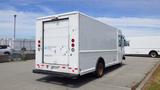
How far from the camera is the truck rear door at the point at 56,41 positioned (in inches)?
321

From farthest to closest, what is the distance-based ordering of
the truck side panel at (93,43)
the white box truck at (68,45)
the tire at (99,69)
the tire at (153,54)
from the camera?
the tire at (153,54)
the tire at (99,69)
the truck side panel at (93,43)
the white box truck at (68,45)

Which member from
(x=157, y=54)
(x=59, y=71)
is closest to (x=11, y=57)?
(x=59, y=71)

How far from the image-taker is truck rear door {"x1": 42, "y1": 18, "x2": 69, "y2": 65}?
8.16 metres

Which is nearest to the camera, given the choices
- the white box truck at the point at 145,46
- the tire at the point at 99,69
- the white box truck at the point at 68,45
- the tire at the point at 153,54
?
the white box truck at the point at 68,45

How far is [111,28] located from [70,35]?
187 inches

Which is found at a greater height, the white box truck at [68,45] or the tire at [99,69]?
the white box truck at [68,45]

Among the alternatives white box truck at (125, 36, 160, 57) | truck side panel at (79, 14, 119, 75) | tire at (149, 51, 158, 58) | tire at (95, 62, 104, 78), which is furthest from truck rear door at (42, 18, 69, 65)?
tire at (149, 51, 158, 58)

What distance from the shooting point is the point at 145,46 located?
87.7 ft

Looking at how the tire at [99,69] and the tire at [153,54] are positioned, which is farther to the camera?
the tire at [153,54]

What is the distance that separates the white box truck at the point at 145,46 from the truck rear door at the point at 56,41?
20688 millimetres

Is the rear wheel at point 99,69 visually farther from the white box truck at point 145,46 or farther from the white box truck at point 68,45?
the white box truck at point 145,46

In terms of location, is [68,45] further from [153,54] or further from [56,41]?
[153,54]

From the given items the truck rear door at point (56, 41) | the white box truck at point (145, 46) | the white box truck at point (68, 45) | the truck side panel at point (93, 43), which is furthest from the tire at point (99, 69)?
the white box truck at point (145, 46)

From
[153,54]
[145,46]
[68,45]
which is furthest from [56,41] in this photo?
[153,54]
